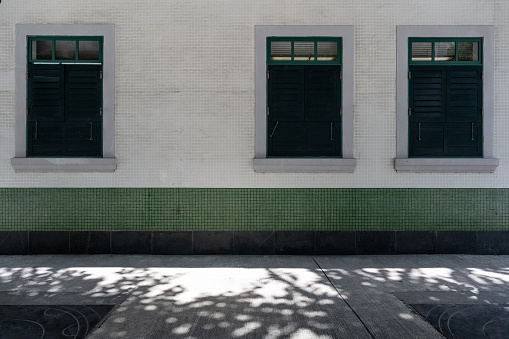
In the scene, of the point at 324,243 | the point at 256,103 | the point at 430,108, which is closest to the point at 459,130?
the point at 430,108

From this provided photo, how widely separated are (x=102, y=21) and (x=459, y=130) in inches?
291

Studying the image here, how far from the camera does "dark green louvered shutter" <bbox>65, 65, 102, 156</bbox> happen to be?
23.5 ft

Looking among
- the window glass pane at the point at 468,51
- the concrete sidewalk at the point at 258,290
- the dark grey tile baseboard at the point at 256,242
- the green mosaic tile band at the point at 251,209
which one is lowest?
the concrete sidewalk at the point at 258,290

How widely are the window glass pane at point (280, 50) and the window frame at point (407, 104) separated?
2.16 m

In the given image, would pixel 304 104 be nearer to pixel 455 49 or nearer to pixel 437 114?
pixel 437 114

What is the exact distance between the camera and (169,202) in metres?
7.17

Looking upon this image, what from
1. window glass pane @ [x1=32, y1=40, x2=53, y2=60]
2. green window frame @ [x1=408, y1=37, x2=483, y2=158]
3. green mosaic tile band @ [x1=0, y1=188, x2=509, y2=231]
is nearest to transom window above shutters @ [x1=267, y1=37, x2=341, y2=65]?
green window frame @ [x1=408, y1=37, x2=483, y2=158]

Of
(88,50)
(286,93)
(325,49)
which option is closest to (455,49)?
(325,49)

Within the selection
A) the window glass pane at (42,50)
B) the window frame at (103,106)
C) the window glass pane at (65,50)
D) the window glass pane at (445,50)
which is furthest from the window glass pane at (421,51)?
the window glass pane at (42,50)

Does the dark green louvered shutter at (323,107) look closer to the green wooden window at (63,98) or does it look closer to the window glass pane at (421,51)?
the window glass pane at (421,51)

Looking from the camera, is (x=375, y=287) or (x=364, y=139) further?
(x=364, y=139)

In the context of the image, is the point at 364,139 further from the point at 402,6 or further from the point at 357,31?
the point at 402,6

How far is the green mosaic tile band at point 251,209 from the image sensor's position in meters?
7.12

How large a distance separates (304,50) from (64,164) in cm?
525
